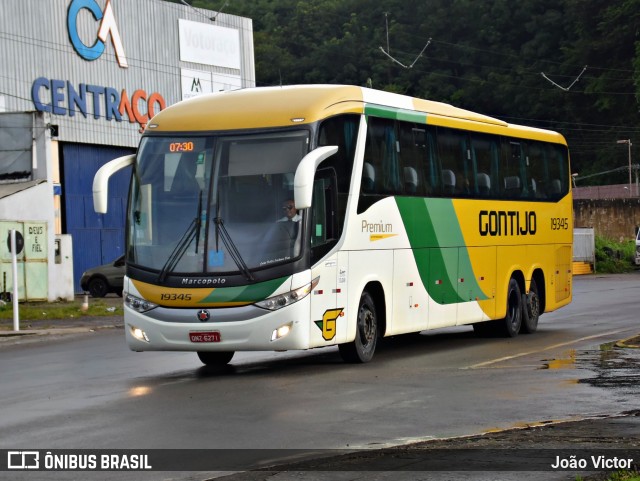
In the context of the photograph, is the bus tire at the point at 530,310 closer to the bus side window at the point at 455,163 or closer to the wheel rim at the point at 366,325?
the bus side window at the point at 455,163

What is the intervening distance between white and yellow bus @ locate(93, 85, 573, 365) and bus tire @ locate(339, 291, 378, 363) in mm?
21

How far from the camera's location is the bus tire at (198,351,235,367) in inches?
764

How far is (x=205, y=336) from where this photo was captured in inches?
668

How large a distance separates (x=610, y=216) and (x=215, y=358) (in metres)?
62.8

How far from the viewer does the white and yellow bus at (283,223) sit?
17.0 metres

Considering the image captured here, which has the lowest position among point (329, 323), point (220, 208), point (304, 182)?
point (329, 323)

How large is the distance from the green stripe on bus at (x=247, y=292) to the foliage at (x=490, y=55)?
88243 millimetres

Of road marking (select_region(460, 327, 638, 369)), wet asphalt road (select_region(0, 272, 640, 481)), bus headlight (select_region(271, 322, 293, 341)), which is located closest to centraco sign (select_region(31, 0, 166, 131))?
wet asphalt road (select_region(0, 272, 640, 481))

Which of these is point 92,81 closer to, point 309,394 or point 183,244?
point 183,244

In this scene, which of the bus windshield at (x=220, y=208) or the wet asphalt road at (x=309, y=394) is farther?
the bus windshield at (x=220, y=208)

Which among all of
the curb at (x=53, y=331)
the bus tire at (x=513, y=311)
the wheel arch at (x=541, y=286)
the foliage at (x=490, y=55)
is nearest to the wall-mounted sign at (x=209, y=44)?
the curb at (x=53, y=331)

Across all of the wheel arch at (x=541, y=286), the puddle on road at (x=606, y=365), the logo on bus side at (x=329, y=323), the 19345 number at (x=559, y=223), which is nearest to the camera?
the puddle on road at (x=606, y=365)

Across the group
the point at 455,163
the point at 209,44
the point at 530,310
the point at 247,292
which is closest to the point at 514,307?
the point at 530,310

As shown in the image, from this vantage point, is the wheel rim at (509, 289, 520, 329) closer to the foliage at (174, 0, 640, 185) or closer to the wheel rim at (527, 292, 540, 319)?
the wheel rim at (527, 292, 540, 319)
